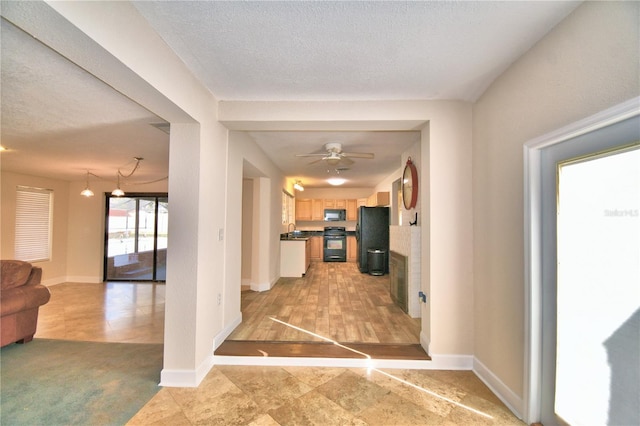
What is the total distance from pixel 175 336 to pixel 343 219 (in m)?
6.52

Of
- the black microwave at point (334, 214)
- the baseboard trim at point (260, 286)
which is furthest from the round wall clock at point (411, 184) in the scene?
the black microwave at point (334, 214)

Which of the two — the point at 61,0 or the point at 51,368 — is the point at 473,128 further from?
the point at 51,368

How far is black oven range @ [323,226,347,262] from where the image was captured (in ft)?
25.7

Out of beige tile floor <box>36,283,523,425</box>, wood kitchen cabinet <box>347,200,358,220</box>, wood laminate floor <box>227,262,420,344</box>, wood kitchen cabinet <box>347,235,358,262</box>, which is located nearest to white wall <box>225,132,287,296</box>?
wood laminate floor <box>227,262,420,344</box>

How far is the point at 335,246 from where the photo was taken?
7.86m

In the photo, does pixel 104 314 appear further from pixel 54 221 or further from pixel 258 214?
pixel 54 221

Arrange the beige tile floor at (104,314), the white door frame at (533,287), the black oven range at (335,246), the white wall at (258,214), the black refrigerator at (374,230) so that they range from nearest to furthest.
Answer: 1. the white door frame at (533,287)
2. the white wall at (258,214)
3. the beige tile floor at (104,314)
4. the black refrigerator at (374,230)
5. the black oven range at (335,246)

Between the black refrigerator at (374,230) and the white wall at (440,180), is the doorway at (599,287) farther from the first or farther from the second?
the black refrigerator at (374,230)

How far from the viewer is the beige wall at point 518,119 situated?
117 cm

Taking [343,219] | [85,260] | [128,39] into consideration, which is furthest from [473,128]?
[85,260]

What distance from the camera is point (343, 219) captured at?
8227mm

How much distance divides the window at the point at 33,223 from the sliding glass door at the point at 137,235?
106 cm

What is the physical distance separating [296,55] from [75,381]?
10.6 feet

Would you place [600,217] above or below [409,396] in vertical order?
above
